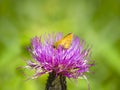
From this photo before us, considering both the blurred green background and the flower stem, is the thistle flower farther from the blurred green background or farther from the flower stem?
the blurred green background

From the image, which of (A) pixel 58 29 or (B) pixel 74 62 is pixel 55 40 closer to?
(B) pixel 74 62

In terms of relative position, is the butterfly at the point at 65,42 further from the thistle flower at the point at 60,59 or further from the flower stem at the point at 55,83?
the flower stem at the point at 55,83

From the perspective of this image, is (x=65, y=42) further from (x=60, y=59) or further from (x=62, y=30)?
(x=62, y=30)

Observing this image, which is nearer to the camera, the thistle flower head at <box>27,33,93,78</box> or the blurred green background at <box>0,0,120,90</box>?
the thistle flower head at <box>27,33,93,78</box>

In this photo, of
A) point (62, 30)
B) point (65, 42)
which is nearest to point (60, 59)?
point (65, 42)

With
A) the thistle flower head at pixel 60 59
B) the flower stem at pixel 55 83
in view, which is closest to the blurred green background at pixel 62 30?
the thistle flower head at pixel 60 59

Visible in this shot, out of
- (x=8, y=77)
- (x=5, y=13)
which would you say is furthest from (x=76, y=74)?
(x=5, y=13)

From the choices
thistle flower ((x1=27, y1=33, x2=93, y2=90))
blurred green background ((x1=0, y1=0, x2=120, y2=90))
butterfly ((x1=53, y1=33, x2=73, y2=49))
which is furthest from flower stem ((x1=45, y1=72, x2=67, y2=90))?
blurred green background ((x1=0, y1=0, x2=120, y2=90))
